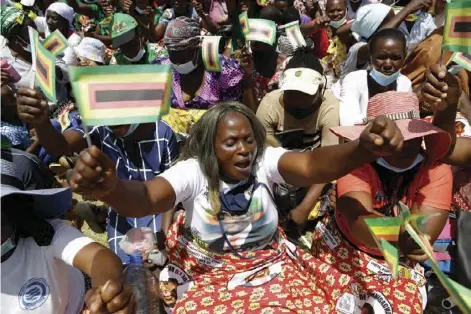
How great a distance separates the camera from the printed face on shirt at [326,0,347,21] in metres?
5.43

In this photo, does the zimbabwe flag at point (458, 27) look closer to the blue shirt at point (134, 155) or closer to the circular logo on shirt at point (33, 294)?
the blue shirt at point (134, 155)

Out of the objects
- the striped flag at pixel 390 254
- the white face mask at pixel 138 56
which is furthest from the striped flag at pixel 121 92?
the white face mask at pixel 138 56

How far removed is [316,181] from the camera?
1.92 metres

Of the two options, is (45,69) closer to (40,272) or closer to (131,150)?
(40,272)

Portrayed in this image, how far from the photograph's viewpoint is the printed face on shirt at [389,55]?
137 inches

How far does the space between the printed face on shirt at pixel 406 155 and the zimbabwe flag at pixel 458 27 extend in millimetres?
481

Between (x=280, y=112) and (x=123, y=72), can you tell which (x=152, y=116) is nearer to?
(x=123, y=72)

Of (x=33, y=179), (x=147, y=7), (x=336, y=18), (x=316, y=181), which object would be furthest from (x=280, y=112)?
(x=147, y=7)

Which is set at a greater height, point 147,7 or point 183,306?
point 147,7

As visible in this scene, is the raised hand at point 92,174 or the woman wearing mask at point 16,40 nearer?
the raised hand at point 92,174

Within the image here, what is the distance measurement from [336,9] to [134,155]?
359 cm

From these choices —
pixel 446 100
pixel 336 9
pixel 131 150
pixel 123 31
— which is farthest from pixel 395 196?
pixel 336 9

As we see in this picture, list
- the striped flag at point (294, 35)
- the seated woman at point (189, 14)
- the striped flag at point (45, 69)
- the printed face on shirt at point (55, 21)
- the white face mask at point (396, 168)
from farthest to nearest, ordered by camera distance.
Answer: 1. the printed face on shirt at point (55, 21)
2. the seated woman at point (189, 14)
3. the striped flag at point (294, 35)
4. the white face mask at point (396, 168)
5. the striped flag at point (45, 69)

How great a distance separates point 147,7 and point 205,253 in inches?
207
